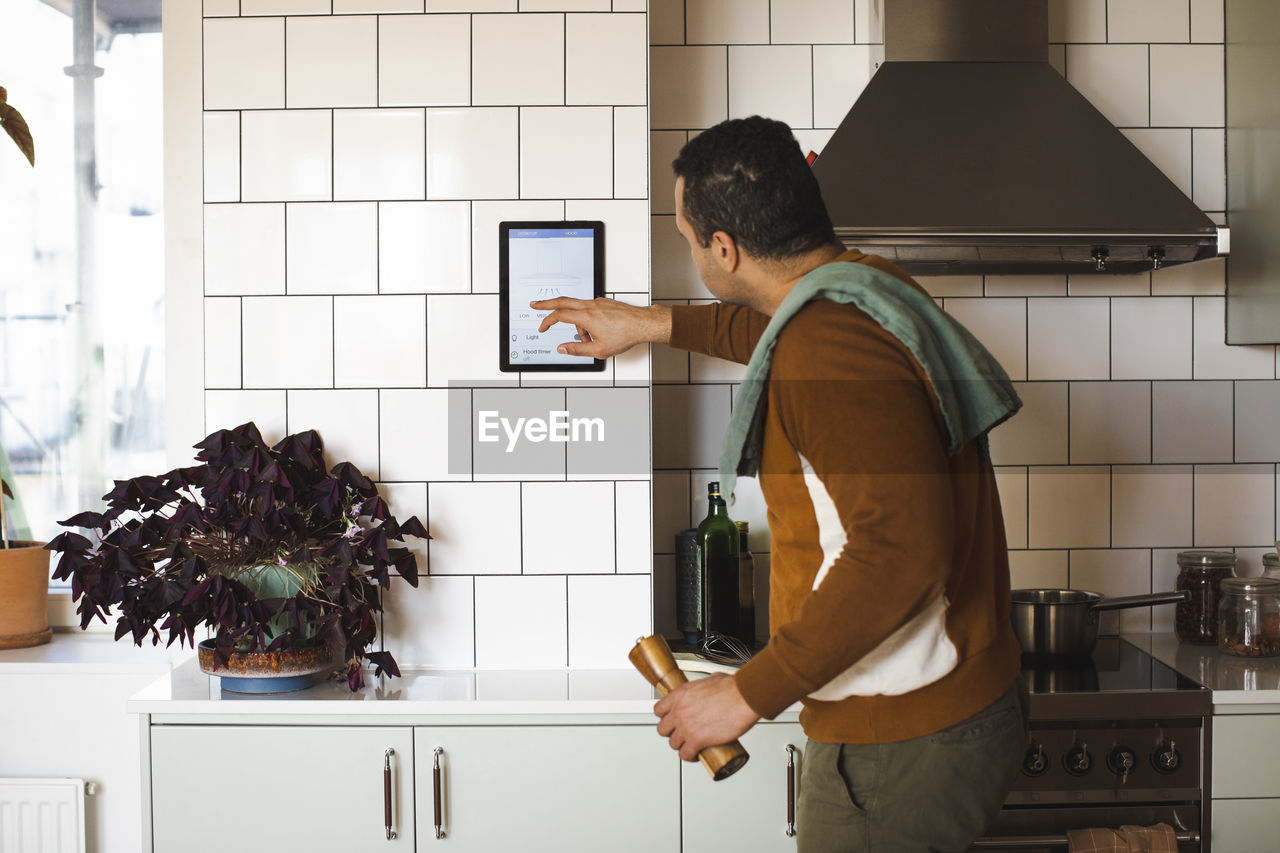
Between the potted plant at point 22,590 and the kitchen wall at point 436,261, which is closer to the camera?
the kitchen wall at point 436,261

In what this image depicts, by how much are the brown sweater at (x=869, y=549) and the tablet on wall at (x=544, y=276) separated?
2.30 feet

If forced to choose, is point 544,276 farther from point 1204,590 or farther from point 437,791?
point 1204,590

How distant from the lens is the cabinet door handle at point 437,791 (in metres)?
1.60

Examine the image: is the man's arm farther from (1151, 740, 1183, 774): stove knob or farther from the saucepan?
(1151, 740, 1183, 774): stove knob

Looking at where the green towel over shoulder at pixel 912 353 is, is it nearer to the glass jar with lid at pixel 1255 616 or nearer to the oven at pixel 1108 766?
the oven at pixel 1108 766

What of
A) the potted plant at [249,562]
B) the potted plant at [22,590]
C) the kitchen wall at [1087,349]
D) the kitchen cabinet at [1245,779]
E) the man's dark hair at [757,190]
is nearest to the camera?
the man's dark hair at [757,190]

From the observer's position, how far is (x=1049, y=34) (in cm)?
210

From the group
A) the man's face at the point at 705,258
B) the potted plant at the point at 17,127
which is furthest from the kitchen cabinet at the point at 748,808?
the potted plant at the point at 17,127

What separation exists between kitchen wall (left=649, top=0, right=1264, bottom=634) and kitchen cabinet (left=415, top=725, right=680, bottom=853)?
502 millimetres

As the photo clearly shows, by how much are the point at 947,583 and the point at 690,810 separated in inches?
28.4

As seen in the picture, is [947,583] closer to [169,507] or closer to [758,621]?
[758,621]

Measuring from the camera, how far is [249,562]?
1.63 meters

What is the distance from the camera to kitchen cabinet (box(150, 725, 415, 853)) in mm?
1609

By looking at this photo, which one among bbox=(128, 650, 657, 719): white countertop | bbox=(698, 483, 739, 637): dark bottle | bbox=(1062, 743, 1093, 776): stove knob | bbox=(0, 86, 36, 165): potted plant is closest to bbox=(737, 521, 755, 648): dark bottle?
bbox=(698, 483, 739, 637): dark bottle
